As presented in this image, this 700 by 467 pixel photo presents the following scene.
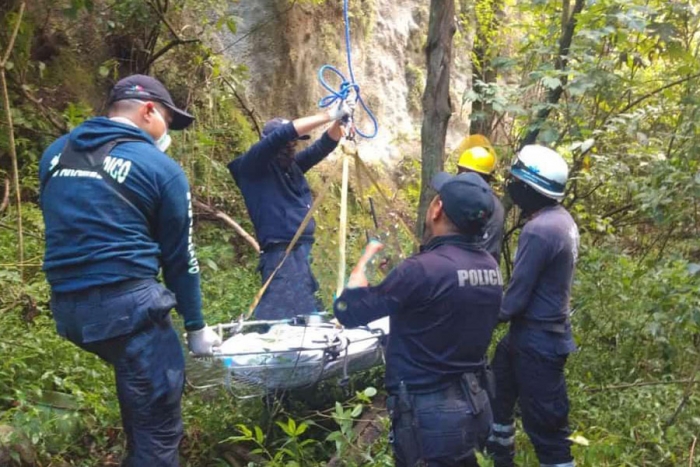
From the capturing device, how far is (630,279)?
4.98 meters

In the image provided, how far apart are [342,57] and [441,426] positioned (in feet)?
25.8

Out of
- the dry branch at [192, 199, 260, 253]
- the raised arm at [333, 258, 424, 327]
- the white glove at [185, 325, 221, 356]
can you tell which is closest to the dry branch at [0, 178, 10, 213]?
the dry branch at [192, 199, 260, 253]

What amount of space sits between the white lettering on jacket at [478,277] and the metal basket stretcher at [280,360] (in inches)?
35.8

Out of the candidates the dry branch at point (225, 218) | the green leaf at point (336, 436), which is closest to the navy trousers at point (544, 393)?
the green leaf at point (336, 436)

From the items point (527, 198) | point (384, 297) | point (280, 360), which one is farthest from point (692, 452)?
point (280, 360)

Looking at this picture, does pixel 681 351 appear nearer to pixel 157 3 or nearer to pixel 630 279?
pixel 630 279

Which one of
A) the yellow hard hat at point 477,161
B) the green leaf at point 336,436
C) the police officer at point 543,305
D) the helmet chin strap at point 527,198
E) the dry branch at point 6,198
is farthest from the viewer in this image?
the dry branch at point 6,198

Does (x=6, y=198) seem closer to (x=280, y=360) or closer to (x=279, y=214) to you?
(x=279, y=214)

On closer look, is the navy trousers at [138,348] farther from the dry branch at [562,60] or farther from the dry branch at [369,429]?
the dry branch at [562,60]

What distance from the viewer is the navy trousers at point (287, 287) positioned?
4168mm

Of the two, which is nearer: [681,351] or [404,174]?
[681,351]

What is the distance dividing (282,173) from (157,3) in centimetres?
313

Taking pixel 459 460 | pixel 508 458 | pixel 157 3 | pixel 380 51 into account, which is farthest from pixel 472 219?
pixel 380 51

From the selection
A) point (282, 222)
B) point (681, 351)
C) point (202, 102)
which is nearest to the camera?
point (282, 222)
